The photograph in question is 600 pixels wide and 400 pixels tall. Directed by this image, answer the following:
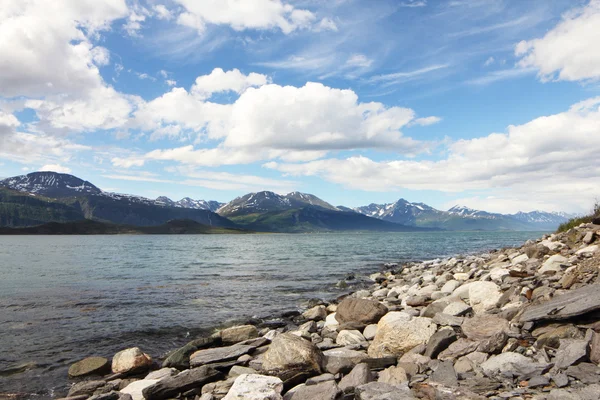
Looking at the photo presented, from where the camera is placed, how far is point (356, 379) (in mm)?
8289

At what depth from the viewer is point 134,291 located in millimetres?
28672

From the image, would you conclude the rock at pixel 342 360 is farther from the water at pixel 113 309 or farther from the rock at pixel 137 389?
the water at pixel 113 309

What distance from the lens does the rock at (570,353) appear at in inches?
287

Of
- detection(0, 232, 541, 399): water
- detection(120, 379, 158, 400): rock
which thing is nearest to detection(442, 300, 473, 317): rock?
detection(120, 379, 158, 400): rock

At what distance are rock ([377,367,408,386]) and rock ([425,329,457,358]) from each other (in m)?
1.26

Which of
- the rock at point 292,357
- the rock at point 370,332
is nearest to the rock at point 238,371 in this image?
the rock at point 292,357

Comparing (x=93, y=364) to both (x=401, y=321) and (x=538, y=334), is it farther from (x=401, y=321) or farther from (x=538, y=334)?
(x=538, y=334)

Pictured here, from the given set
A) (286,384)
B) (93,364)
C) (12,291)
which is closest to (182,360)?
(93,364)

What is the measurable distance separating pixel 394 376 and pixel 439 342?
74.9 inches

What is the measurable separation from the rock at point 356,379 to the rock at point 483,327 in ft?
10.8

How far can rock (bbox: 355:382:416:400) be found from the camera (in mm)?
6918

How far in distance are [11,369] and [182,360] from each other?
19.6ft

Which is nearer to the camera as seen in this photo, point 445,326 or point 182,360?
point 445,326

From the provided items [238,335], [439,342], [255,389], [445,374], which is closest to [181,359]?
[238,335]
